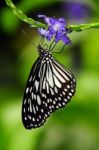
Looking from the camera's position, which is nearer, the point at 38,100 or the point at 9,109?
the point at 38,100

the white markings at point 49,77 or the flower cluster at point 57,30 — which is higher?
the white markings at point 49,77

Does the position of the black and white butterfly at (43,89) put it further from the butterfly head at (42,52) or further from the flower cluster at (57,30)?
the flower cluster at (57,30)

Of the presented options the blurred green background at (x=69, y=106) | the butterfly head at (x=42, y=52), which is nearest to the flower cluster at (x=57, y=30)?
the butterfly head at (x=42, y=52)

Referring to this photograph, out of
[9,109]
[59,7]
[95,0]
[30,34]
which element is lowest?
[9,109]

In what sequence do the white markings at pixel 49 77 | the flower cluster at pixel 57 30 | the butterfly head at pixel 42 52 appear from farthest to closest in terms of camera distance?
the white markings at pixel 49 77 < the butterfly head at pixel 42 52 < the flower cluster at pixel 57 30

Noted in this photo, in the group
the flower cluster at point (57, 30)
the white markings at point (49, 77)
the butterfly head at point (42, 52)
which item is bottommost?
the flower cluster at point (57, 30)

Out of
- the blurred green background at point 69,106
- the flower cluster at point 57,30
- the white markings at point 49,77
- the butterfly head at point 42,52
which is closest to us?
the flower cluster at point 57,30

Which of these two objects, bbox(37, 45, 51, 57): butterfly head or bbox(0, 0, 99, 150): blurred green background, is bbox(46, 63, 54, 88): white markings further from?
bbox(0, 0, 99, 150): blurred green background

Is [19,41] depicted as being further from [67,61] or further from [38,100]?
[38,100]

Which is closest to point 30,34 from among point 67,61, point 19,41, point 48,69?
point 19,41
